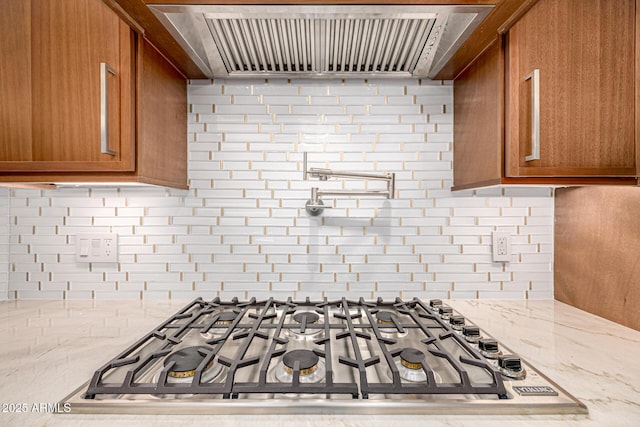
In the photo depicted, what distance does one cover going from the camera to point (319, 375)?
30.9 inches

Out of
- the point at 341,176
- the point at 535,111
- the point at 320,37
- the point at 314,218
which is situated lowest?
the point at 314,218

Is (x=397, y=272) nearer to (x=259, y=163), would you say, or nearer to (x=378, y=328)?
(x=378, y=328)

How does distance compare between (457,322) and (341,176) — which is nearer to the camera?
(457,322)

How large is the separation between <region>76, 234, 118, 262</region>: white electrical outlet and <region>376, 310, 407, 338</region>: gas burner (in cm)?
113

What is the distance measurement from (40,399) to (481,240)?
152cm

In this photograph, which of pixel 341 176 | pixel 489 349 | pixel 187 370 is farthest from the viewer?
pixel 341 176

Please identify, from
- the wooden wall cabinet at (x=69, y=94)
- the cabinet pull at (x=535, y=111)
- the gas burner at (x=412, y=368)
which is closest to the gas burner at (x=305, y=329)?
the gas burner at (x=412, y=368)

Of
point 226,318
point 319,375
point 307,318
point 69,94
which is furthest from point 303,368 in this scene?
point 69,94

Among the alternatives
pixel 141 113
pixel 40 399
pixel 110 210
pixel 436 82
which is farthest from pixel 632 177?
pixel 110 210

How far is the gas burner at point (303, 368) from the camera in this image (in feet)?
2.53

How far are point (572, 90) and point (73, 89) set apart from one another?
1.50 meters

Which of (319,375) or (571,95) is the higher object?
(571,95)

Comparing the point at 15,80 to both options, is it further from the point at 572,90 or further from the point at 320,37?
the point at 572,90

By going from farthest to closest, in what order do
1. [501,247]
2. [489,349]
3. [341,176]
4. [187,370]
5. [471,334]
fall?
[501,247]
[341,176]
[471,334]
[489,349]
[187,370]
